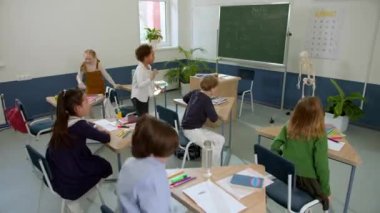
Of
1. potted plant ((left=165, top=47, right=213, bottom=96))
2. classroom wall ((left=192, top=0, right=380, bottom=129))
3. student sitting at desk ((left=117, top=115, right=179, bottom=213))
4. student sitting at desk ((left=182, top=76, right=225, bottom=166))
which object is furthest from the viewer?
potted plant ((left=165, top=47, right=213, bottom=96))

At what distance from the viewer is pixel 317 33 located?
16.1 feet

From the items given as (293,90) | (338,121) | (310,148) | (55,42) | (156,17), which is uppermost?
(156,17)

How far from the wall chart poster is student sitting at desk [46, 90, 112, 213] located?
4.21m

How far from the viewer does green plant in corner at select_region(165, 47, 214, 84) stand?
655 centimetres

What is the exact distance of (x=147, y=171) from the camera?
4.37 ft

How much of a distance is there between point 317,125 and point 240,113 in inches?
137

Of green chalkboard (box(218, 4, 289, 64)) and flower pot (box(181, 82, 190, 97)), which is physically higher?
green chalkboard (box(218, 4, 289, 64))

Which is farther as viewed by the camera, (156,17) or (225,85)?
(156,17)

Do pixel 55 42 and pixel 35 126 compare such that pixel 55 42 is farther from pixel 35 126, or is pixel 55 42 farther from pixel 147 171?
Result: pixel 147 171

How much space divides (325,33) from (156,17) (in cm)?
387

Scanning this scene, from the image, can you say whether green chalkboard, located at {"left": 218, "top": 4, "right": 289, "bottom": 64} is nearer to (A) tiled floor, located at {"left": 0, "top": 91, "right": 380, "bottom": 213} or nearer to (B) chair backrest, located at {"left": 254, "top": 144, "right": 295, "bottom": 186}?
(A) tiled floor, located at {"left": 0, "top": 91, "right": 380, "bottom": 213}

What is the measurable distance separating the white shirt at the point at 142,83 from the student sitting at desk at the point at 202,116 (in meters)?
0.88

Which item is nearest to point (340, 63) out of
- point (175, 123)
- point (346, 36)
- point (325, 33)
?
point (346, 36)

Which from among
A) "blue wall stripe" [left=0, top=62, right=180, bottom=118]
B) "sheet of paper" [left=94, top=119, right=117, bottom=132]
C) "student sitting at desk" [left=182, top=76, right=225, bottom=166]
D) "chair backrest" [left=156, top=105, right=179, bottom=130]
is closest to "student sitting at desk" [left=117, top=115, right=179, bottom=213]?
"sheet of paper" [left=94, top=119, right=117, bottom=132]
